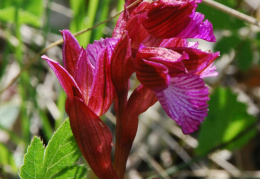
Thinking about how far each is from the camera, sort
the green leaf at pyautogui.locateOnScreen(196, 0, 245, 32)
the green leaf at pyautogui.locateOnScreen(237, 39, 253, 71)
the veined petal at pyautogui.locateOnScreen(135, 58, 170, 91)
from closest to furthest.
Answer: the veined petal at pyautogui.locateOnScreen(135, 58, 170, 91), the green leaf at pyautogui.locateOnScreen(196, 0, 245, 32), the green leaf at pyautogui.locateOnScreen(237, 39, 253, 71)

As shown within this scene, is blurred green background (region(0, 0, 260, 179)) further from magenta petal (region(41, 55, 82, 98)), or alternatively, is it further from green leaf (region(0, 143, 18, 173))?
magenta petal (region(41, 55, 82, 98))

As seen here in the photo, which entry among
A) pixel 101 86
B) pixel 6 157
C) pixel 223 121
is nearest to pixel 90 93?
pixel 101 86

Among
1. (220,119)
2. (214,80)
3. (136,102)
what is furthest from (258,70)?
(136,102)

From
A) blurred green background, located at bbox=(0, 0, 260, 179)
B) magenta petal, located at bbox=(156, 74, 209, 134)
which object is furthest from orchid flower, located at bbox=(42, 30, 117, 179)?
blurred green background, located at bbox=(0, 0, 260, 179)

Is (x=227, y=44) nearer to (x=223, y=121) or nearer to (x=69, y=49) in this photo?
(x=223, y=121)

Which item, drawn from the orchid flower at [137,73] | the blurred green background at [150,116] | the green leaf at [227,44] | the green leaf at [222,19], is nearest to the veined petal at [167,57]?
the orchid flower at [137,73]
